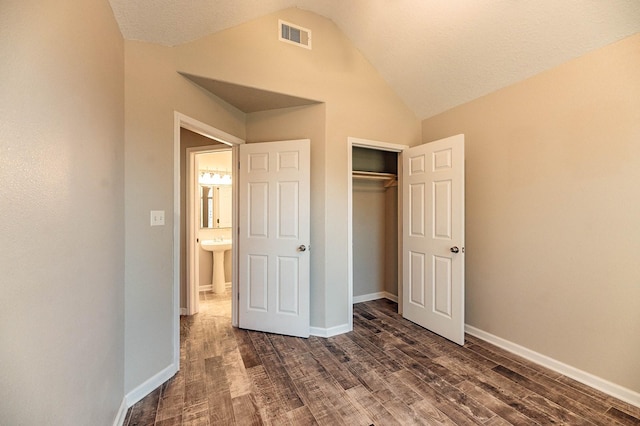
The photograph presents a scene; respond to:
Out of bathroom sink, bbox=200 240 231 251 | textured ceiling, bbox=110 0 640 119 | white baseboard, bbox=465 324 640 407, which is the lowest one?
white baseboard, bbox=465 324 640 407

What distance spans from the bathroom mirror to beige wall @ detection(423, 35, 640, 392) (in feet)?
11.7

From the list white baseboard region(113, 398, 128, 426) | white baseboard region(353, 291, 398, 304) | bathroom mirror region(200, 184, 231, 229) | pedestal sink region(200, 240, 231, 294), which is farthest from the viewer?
bathroom mirror region(200, 184, 231, 229)

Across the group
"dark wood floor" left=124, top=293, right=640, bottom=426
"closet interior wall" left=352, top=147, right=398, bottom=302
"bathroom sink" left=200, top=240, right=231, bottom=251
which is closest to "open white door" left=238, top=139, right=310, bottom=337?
"dark wood floor" left=124, top=293, right=640, bottom=426

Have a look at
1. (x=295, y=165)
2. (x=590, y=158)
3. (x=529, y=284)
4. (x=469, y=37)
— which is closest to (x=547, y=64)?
(x=469, y=37)

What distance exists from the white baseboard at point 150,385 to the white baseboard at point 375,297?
93.7 inches

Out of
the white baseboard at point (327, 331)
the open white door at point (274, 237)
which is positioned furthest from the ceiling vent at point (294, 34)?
the white baseboard at point (327, 331)

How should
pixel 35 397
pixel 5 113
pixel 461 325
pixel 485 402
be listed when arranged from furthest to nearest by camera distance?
pixel 461 325 → pixel 485 402 → pixel 35 397 → pixel 5 113

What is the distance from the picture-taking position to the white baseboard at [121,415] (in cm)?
153

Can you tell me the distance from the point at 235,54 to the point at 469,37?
6.69ft

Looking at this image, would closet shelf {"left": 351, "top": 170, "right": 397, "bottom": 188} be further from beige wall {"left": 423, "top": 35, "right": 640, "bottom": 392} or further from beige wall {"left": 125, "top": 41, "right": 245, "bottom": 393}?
beige wall {"left": 125, "top": 41, "right": 245, "bottom": 393}

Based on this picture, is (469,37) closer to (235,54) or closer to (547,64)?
(547,64)

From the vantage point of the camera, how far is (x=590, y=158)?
1952 millimetres

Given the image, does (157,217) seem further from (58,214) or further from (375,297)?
(375,297)

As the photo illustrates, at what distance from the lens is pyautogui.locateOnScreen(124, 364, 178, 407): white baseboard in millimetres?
1730
